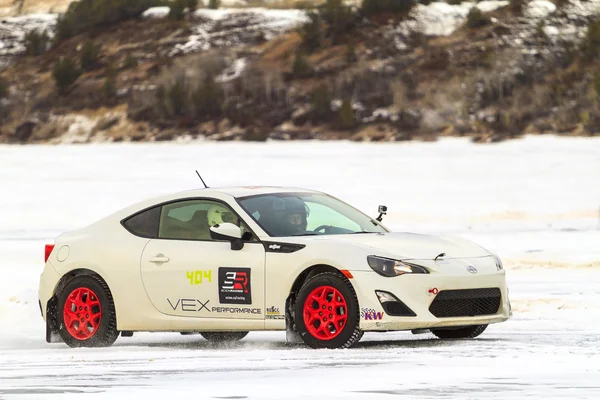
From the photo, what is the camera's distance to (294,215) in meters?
12.9

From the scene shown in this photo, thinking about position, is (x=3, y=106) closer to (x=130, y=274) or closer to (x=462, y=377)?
(x=130, y=274)

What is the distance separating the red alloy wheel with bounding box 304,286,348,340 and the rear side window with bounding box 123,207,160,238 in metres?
1.88

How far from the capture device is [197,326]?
41.2 ft

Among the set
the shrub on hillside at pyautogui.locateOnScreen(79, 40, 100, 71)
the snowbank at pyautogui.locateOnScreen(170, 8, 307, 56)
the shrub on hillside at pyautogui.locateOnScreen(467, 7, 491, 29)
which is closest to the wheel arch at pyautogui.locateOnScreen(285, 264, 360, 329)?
the shrub on hillside at pyautogui.locateOnScreen(467, 7, 491, 29)

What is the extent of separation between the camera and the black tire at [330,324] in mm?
11688

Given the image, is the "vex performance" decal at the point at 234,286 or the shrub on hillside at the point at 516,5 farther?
the shrub on hillside at the point at 516,5

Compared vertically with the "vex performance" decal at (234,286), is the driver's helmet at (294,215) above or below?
above

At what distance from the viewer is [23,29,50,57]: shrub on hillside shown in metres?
64.0

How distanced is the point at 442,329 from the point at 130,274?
8.73 ft

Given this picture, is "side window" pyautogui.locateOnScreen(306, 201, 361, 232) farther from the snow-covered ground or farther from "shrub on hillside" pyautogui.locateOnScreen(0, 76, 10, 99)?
"shrub on hillside" pyautogui.locateOnScreen(0, 76, 10, 99)

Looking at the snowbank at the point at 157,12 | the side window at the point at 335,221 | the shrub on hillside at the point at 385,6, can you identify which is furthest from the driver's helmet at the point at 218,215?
the snowbank at the point at 157,12

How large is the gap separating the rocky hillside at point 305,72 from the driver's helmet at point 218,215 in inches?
1499

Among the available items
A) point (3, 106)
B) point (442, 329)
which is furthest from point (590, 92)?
point (442, 329)

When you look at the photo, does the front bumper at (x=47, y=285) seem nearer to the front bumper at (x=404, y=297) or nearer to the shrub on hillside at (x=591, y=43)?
the front bumper at (x=404, y=297)
